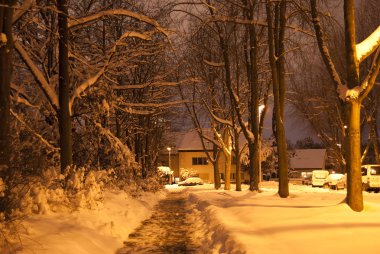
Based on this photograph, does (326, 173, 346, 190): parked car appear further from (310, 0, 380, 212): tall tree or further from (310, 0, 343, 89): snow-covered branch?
(310, 0, 380, 212): tall tree

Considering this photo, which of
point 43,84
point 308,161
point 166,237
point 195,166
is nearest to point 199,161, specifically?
point 195,166

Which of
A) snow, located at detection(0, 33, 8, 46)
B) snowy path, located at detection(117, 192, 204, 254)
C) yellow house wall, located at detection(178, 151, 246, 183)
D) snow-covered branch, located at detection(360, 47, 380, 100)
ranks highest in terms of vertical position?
snow, located at detection(0, 33, 8, 46)

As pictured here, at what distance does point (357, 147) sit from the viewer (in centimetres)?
1155

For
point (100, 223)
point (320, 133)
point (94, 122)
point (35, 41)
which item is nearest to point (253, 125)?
point (94, 122)

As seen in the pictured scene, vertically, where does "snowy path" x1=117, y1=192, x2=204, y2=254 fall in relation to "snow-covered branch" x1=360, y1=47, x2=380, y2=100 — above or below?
below

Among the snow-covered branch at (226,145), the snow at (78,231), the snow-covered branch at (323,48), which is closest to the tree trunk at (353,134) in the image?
the snow-covered branch at (323,48)

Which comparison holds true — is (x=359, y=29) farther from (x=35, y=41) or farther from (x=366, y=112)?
(x=35, y=41)

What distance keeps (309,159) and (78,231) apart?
88.3 m

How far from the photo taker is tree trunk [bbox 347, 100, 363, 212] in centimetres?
1148

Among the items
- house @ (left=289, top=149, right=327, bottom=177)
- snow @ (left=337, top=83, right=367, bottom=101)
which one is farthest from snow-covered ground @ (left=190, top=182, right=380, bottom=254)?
house @ (left=289, top=149, right=327, bottom=177)

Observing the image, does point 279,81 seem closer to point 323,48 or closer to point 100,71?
point 323,48

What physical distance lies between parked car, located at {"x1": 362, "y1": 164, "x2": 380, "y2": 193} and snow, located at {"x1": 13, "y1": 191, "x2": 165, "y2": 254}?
914 inches

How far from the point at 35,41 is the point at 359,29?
22.9 metres

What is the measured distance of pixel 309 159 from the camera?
94.0m
